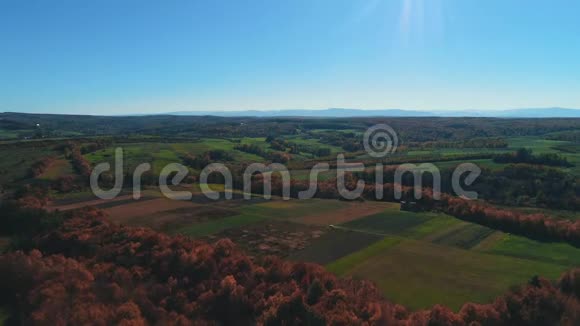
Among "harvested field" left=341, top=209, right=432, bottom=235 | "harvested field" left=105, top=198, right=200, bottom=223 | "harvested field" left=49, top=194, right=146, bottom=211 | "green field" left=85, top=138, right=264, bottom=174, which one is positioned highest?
"green field" left=85, top=138, right=264, bottom=174

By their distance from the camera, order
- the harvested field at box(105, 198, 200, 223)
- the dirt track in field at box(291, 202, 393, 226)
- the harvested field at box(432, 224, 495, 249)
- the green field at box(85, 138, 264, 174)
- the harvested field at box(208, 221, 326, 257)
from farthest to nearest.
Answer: the green field at box(85, 138, 264, 174), the harvested field at box(105, 198, 200, 223), the dirt track in field at box(291, 202, 393, 226), the harvested field at box(432, 224, 495, 249), the harvested field at box(208, 221, 326, 257)

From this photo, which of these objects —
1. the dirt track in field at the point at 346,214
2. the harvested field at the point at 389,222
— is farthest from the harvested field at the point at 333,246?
the dirt track in field at the point at 346,214

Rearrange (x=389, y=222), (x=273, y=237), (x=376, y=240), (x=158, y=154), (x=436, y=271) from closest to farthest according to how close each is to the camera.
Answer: (x=436, y=271) → (x=376, y=240) → (x=273, y=237) → (x=389, y=222) → (x=158, y=154)

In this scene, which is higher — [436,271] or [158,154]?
[158,154]

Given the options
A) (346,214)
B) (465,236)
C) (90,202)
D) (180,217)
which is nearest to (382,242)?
(465,236)

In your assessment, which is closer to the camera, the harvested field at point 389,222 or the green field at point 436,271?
the green field at point 436,271

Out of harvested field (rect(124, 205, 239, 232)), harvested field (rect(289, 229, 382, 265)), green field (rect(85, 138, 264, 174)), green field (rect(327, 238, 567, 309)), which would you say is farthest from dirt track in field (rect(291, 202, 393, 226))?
green field (rect(85, 138, 264, 174))

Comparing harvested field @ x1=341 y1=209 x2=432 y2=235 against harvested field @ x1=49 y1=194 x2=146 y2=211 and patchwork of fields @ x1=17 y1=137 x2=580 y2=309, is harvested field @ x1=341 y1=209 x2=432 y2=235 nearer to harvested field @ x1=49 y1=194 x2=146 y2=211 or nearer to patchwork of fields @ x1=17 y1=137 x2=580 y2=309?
patchwork of fields @ x1=17 y1=137 x2=580 y2=309

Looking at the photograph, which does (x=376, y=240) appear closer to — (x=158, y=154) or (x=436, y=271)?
(x=436, y=271)

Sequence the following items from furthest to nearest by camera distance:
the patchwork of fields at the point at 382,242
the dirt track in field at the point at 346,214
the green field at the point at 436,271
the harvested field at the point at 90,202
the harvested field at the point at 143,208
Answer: the harvested field at the point at 90,202
the harvested field at the point at 143,208
the dirt track in field at the point at 346,214
the patchwork of fields at the point at 382,242
the green field at the point at 436,271

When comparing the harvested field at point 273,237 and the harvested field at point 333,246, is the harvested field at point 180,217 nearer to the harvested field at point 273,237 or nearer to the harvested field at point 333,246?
the harvested field at point 273,237

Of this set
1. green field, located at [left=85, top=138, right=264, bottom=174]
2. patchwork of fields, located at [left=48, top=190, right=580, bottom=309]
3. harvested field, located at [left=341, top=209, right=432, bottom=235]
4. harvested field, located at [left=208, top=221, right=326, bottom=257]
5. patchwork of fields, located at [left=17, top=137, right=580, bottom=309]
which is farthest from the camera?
green field, located at [left=85, top=138, right=264, bottom=174]

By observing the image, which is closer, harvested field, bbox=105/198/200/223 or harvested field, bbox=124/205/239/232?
harvested field, bbox=124/205/239/232
